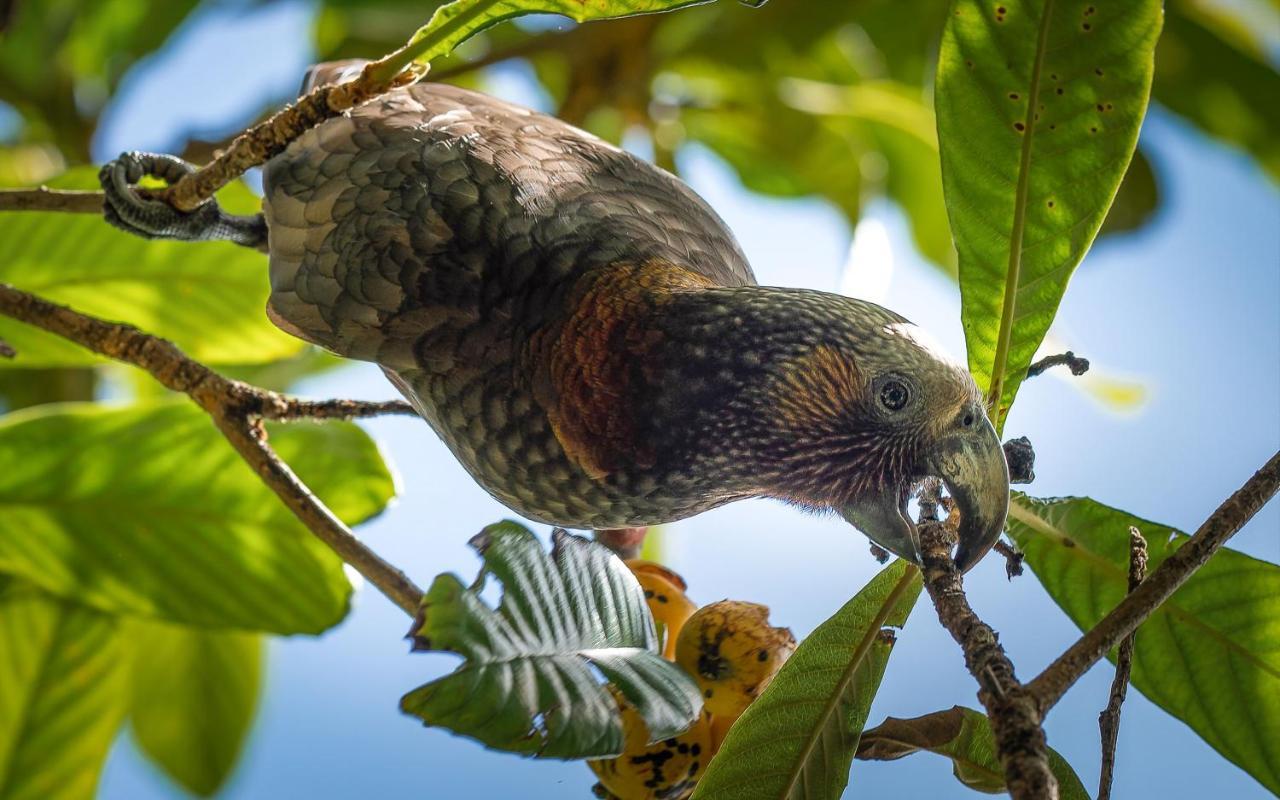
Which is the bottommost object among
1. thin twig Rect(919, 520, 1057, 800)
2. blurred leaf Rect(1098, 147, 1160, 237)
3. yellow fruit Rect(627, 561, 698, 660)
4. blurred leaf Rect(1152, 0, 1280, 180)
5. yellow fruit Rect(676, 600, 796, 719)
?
thin twig Rect(919, 520, 1057, 800)

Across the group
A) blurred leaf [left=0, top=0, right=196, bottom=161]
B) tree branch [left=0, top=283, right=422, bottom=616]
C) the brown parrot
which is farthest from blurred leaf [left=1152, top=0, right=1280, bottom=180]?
blurred leaf [left=0, top=0, right=196, bottom=161]

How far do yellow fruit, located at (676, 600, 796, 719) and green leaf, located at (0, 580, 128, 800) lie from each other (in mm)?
1116

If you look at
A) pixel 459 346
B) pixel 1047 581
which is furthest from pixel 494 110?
pixel 1047 581

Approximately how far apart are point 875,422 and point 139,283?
1190 mm

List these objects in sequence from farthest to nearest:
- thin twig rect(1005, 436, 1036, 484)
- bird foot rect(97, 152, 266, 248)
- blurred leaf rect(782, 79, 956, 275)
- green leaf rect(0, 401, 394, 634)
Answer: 1. blurred leaf rect(782, 79, 956, 275)
2. green leaf rect(0, 401, 394, 634)
3. bird foot rect(97, 152, 266, 248)
4. thin twig rect(1005, 436, 1036, 484)

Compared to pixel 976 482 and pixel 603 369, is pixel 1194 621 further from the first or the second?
pixel 603 369

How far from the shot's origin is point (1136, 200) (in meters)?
2.52

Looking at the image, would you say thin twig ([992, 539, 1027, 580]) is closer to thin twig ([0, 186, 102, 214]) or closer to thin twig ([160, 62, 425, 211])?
thin twig ([160, 62, 425, 211])

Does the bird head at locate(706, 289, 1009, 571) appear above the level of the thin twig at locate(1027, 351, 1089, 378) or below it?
below

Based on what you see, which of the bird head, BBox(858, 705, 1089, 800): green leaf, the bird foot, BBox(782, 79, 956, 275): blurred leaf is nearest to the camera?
BBox(858, 705, 1089, 800): green leaf

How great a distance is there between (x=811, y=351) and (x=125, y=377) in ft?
6.00

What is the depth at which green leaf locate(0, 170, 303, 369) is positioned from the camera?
1688mm

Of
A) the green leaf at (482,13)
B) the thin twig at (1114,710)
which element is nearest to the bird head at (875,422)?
the thin twig at (1114,710)

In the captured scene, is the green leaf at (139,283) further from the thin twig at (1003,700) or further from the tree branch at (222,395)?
the thin twig at (1003,700)
